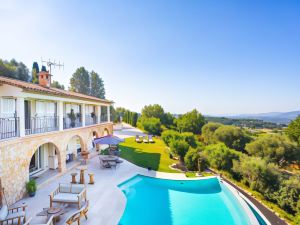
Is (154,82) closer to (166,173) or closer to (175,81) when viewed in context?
(175,81)

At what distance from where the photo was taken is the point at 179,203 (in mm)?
12578

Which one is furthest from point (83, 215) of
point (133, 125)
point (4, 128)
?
point (133, 125)

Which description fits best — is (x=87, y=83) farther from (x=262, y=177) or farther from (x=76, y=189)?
(x=262, y=177)

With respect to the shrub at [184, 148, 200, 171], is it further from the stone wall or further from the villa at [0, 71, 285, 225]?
the stone wall

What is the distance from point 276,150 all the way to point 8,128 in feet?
93.8

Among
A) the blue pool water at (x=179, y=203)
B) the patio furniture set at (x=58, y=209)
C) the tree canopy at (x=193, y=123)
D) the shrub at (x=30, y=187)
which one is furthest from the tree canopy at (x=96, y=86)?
the patio furniture set at (x=58, y=209)

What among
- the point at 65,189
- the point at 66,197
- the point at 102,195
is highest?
the point at 65,189

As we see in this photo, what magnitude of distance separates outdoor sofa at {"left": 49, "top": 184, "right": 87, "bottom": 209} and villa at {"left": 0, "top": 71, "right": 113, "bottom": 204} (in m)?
2.67

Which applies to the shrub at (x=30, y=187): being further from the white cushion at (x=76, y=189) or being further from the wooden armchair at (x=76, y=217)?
the wooden armchair at (x=76, y=217)

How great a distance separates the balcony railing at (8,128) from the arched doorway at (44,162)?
13.6 ft

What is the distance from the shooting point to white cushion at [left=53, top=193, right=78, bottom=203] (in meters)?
9.73

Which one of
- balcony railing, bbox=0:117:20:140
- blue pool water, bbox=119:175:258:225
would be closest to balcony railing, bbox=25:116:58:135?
balcony railing, bbox=0:117:20:140

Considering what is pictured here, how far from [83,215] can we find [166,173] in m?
9.37

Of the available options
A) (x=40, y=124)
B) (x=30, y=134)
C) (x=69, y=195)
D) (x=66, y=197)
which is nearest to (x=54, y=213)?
(x=66, y=197)
